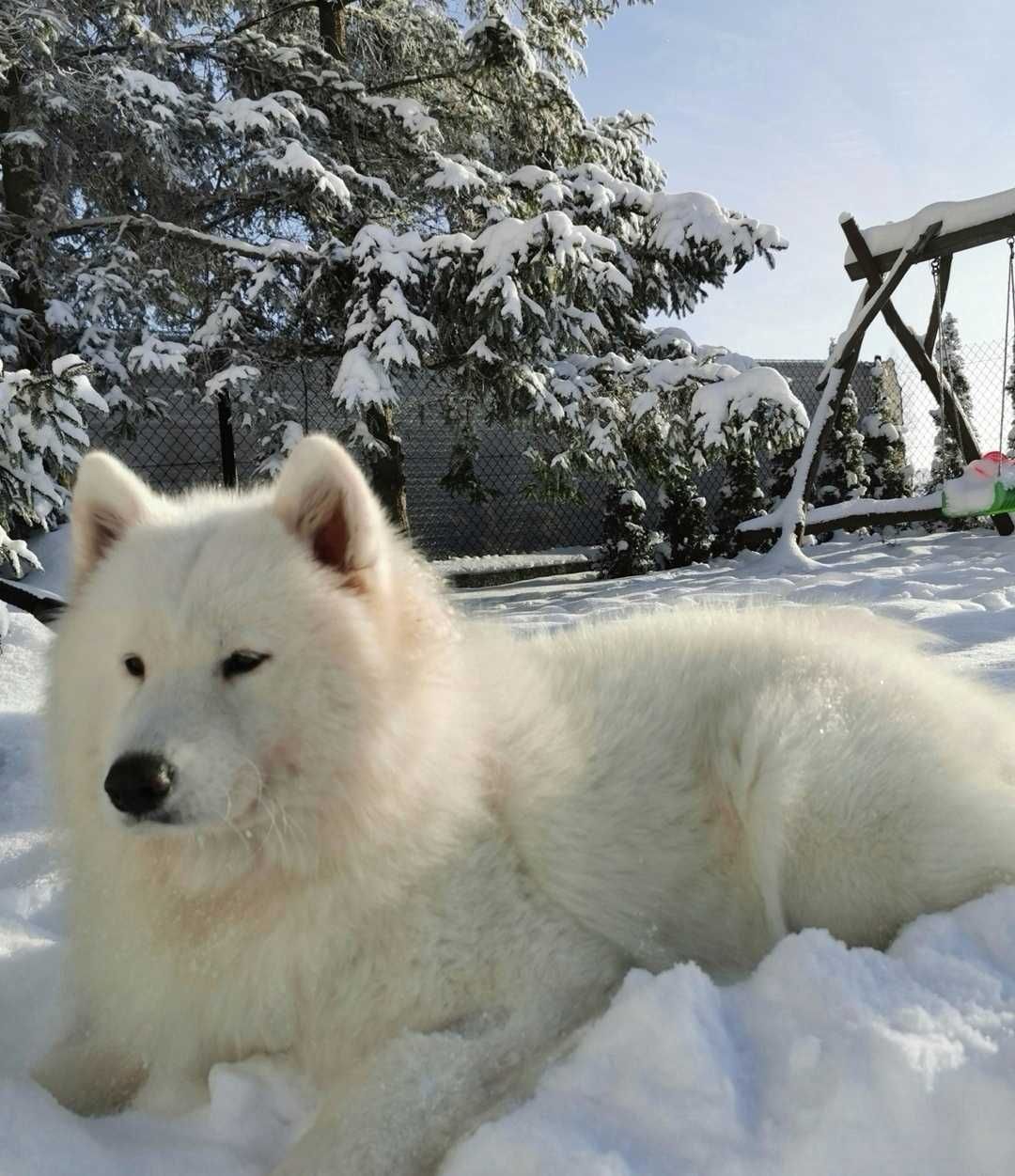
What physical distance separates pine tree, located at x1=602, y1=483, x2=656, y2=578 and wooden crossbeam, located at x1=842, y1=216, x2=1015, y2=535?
310 cm

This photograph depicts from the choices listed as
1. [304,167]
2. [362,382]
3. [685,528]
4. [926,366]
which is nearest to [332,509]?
[362,382]

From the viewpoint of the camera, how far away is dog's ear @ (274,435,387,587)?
1.56 meters

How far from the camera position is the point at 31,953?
1.96 metres

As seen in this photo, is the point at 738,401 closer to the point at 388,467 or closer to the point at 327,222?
the point at 388,467

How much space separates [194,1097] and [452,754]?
708mm

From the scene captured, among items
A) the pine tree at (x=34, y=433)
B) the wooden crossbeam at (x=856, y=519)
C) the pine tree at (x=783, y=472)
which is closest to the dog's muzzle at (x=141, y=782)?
the pine tree at (x=34, y=433)

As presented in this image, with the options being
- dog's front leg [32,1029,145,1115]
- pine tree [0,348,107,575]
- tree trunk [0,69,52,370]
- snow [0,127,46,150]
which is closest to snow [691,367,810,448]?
pine tree [0,348,107,575]

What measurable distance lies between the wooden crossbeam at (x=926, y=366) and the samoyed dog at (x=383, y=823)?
723 centimetres

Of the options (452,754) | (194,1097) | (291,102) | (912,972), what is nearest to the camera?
(912,972)

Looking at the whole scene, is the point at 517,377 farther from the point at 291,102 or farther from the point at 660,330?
the point at 291,102

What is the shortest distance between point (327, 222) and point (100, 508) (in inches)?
265

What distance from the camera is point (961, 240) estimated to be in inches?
296

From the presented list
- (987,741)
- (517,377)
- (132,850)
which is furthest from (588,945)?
(517,377)

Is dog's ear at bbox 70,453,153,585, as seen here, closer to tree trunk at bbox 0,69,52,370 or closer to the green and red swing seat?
the green and red swing seat
